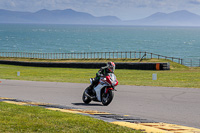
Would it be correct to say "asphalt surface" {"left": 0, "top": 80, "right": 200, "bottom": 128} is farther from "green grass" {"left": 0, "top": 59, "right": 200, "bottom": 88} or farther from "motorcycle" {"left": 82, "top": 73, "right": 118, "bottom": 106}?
"green grass" {"left": 0, "top": 59, "right": 200, "bottom": 88}

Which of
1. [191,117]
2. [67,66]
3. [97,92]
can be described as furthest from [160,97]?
[67,66]

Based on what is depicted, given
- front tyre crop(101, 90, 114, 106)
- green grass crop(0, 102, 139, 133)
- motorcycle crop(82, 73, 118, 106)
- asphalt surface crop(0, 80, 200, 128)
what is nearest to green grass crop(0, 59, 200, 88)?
asphalt surface crop(0, 80, 200, 128)

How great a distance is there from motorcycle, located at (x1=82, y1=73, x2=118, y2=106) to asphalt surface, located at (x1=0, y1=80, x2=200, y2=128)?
0.25 m

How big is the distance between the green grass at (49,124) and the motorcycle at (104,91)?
8.34ft

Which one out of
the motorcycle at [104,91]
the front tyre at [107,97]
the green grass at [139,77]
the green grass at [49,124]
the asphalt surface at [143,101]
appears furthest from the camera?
the green grass at [139,77]

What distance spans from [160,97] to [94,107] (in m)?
2.99

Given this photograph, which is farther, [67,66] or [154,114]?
[67,66]

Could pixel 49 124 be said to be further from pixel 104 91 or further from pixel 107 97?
pixel 104 91

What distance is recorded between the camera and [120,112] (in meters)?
11.3

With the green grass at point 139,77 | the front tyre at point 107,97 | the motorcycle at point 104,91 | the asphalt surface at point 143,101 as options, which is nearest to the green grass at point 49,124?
the asphalt surface at point 143,101

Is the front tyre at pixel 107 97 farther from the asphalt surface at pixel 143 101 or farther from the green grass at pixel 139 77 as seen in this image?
the green grass at pixel 139 77

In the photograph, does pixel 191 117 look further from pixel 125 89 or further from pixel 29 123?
pixel 125 89

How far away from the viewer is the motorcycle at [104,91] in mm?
11938

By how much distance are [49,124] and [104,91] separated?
14.7 ft
